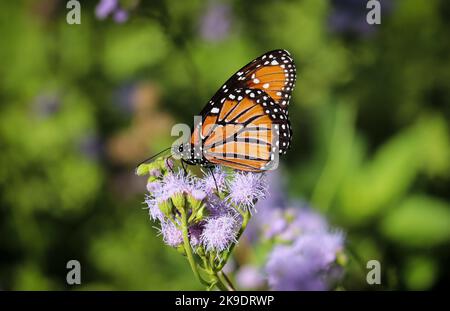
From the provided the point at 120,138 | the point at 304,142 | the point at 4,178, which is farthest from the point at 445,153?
the point at 4,178

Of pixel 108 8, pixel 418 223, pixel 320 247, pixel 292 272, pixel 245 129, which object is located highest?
pixel 108 8

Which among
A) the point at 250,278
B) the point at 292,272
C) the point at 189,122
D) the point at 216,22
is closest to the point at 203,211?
the point at 292,272

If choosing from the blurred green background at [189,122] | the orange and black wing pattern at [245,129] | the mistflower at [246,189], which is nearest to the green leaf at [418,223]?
the blurred green background at [189,122]

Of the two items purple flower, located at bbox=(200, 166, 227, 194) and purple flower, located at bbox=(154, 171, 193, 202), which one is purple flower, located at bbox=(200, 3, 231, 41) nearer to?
purple flower, located at bbox=(200, 166, 227, 194)

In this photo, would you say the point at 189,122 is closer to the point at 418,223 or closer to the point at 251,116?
the point at 251,116

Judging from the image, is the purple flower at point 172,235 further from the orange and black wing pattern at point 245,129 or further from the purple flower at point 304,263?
the purple flower at point 304,263
